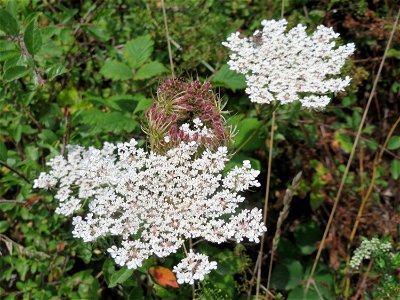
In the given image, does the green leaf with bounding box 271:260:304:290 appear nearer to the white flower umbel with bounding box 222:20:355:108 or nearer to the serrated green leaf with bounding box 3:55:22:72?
the white flower umbel with bounding box 222:20:355:108

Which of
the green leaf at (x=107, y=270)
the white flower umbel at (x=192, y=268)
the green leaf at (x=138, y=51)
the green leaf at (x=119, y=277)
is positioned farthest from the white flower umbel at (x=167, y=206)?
the green leaf at (x=138, y=51)

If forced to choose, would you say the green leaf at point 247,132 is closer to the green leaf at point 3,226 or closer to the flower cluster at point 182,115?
the flower cluster at point 182,115

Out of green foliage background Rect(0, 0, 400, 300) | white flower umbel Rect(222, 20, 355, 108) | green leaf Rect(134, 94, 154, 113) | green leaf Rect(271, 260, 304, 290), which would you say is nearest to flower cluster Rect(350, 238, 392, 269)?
green foliage background Rect(0, 0, 400, 300)

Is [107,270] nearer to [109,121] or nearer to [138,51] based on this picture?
[109,121]

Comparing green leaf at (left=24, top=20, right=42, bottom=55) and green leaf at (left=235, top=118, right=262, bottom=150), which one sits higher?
green leaf at (left=24, top=20, right=42, bottom=55)

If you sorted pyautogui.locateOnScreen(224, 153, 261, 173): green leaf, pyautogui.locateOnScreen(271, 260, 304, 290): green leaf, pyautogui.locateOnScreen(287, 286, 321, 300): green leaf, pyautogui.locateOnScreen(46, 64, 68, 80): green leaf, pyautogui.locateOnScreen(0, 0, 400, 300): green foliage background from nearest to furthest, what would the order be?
pyautogui.locateOnScreen(46, 64, 68, 80): green leaf
pyautogui.locateOnScreen(224, 153, 261, 173): green leaf
pyautogui.locateOnScreen(0, 0, 400, 300): green foliage background
pyautogui.locateOnScreen(287, 286, 321, 300): green leaf
pyautogui.locateOnScreen(271, 260, 304, 290): green leaf

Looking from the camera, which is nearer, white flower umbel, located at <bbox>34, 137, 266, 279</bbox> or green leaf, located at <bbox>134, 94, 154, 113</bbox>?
white flower umbel, located at <bbox>34, 137, 266, 279</bbox>

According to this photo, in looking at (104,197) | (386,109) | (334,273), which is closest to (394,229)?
(334,273)

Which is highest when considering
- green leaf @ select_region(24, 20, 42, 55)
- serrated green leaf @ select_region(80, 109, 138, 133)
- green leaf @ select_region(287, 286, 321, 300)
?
green leaf @ select_region(24, 20, 42, 55)
